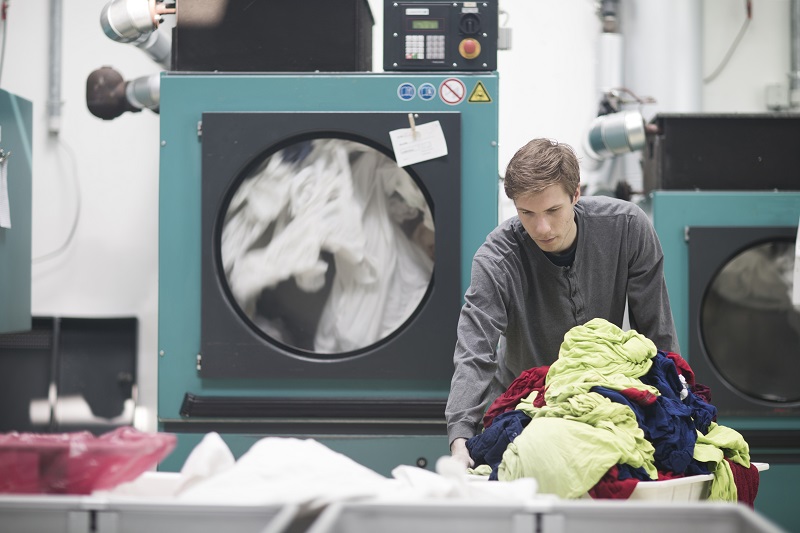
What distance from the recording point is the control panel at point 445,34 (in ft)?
7.48

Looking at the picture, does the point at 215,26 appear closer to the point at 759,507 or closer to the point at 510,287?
the point at 510,287

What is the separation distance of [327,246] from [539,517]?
1434 mm

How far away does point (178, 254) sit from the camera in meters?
2.25

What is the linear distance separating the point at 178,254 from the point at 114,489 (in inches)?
48.0

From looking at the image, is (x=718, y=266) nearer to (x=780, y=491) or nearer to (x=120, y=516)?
(x=780, y=491)

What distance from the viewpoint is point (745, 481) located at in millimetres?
1498

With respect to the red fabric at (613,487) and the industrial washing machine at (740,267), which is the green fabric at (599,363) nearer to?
the red fabric at (613,487)

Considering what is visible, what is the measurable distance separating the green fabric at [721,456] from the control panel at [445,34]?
117 cm

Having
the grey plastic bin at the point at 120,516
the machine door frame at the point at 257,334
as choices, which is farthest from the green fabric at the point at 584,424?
the machine door frame at the point at 257,334

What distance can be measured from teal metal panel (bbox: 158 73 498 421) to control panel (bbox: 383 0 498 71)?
0.26ft

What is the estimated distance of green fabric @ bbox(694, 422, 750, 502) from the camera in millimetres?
1428

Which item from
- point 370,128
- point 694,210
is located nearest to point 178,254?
point 370,128

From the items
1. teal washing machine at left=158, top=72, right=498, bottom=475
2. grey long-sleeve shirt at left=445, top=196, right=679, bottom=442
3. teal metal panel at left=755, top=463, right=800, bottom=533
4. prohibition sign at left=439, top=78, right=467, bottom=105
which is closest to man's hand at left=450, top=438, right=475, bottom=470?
grey long-sleeve shirt at left=445, top=196, right=679, bottom=442

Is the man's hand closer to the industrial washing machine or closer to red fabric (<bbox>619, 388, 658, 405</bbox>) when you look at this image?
red fabric (<bbox>619, 388, 658, 405</bbox>)
